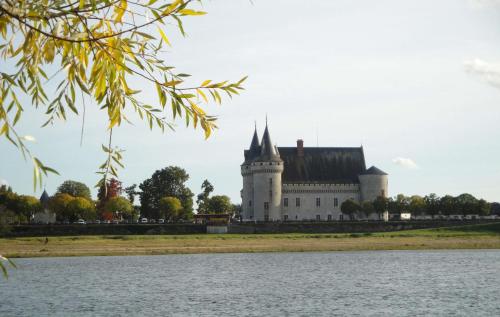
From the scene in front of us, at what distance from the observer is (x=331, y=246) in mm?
61750

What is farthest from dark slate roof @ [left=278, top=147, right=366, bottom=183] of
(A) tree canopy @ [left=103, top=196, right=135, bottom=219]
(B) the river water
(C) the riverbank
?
(B) the river water

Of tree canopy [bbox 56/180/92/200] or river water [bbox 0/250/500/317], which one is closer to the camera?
river water [bbox 0/250/500/317]

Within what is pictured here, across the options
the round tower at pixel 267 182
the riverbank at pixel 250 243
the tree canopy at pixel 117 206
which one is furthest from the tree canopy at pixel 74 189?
the riverbank at pixel 250 243

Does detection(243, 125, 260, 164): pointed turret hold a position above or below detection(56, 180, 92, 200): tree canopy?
→ above

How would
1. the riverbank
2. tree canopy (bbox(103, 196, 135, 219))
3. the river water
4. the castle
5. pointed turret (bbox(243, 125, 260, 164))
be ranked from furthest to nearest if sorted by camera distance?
1. pointed turret (bbox(243, 125, 260, 164))
2. the castle
3. tree canopy (bbox(103, 196, 135, 219))
4. the riverbank
5. the river water

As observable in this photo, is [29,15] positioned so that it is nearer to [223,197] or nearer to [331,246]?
[331,246]

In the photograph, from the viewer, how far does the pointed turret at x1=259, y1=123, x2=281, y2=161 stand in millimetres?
104312

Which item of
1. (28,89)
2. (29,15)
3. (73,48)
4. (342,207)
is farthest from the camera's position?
(342,207)

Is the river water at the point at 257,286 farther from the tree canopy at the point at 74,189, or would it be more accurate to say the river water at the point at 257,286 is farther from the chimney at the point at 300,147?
the tree canopy at the point at 74,189

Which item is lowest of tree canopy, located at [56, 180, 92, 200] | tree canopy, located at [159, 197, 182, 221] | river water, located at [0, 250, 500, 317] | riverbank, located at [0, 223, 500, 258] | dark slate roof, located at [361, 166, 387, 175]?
river water, located at [0, 250, 500, 317]

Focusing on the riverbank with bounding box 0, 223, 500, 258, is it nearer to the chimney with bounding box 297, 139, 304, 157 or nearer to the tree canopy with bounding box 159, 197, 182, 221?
the tree canopy with bounding box 159, 197, 182, 221

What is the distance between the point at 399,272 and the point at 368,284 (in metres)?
6.38

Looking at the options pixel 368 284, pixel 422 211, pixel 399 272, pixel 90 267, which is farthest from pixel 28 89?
pixel 422 211

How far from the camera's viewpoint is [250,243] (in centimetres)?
6681
